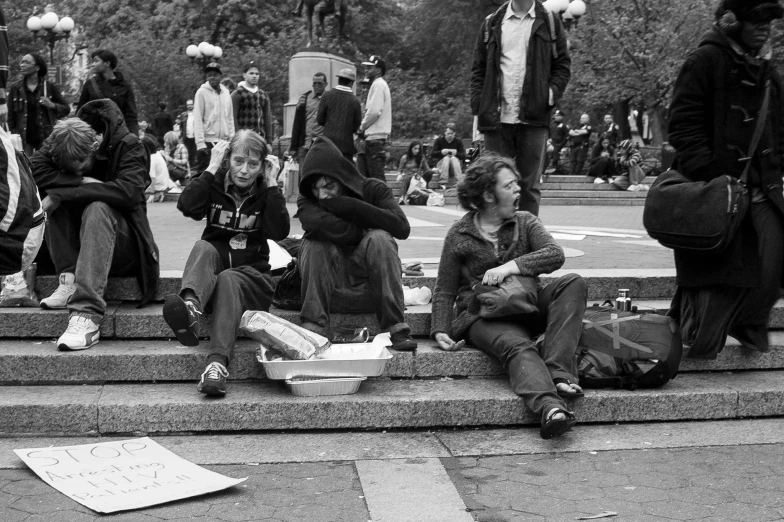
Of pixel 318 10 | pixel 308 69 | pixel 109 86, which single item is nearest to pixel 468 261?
pixel 109 86

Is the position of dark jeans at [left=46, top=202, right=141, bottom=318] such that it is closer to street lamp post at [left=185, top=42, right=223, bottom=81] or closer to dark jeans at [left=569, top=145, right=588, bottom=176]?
dark jeans at [left=569, top=145, right=588, bottom=176]

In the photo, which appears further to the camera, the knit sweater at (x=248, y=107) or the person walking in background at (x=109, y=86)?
the knit sweater at (x=248, y=107)

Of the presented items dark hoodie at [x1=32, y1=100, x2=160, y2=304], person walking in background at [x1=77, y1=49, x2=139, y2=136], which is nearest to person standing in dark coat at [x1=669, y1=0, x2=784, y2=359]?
dark hoodie at [x1=32, y1=100, x2=160, y2=304]

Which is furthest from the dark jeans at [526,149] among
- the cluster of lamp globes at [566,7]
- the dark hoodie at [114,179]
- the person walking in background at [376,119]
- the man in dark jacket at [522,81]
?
the cluster of lamp globes at [566,7]

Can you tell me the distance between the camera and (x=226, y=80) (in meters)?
15.3

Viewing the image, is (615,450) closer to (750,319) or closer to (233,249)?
(750,319)

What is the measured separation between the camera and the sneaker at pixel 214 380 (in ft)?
15.8

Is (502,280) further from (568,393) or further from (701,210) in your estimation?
(701,210)

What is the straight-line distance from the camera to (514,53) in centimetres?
692

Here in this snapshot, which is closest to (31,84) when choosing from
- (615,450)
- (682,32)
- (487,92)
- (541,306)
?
(487,92)

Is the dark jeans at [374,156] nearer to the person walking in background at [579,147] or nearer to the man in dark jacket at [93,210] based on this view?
the man in dark jacket at [93,210]

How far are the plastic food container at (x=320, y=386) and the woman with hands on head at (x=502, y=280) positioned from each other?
0.63m

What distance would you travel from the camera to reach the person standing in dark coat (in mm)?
5215

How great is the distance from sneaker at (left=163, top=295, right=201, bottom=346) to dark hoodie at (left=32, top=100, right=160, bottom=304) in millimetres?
868
